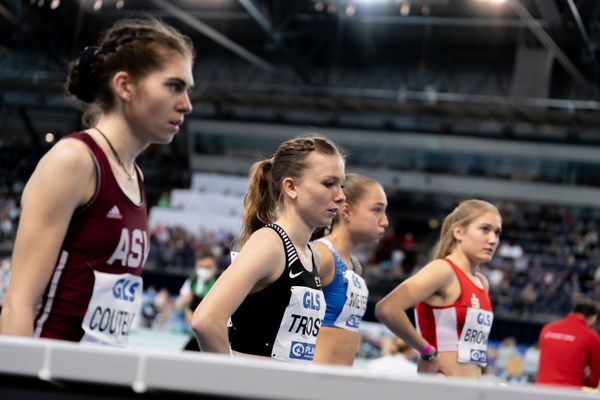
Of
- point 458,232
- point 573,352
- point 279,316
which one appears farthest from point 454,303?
point 573,352

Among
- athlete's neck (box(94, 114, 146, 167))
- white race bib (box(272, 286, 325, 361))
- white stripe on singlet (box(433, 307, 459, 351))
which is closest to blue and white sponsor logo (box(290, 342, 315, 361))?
white race bib (box(272, 286, 325, 361))

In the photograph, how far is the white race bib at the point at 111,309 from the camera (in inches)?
76.5

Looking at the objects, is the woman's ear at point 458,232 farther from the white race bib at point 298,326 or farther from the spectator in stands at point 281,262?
the white race bib at point 298,326

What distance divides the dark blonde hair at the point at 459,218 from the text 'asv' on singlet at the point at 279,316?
1.85m

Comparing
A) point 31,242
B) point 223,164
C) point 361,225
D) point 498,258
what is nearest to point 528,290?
point 498,258

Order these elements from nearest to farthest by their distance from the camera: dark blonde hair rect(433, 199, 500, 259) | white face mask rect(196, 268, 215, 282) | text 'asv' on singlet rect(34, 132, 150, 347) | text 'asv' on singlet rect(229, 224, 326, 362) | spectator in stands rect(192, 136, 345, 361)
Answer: text 'asv' on singlet rect(34, 132, 150, 347) → spectator in stands rect(192, 136, 345, 361) → text 'asv' on singlet rect(229, 224, 326, 362) → dark blonde hair rect(433, 199, 500, 259) → white face mask rect(196, 268, 215, 282)

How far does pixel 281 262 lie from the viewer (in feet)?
8.89

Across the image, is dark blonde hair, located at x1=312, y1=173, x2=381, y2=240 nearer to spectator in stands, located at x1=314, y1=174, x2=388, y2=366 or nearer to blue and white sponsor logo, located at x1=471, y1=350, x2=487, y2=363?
spectator in stands, located at x1=314, y1=174, x2=388, y2=366

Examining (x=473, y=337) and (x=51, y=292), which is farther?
(x=473, y=337)

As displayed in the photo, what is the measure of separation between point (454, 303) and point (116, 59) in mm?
2758

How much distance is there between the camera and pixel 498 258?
814 inches

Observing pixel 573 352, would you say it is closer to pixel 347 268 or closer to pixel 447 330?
pixel 447 330

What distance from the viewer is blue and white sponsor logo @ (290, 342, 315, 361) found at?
9.17ft

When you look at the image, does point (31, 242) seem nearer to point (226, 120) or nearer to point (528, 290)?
point (528, 290)
